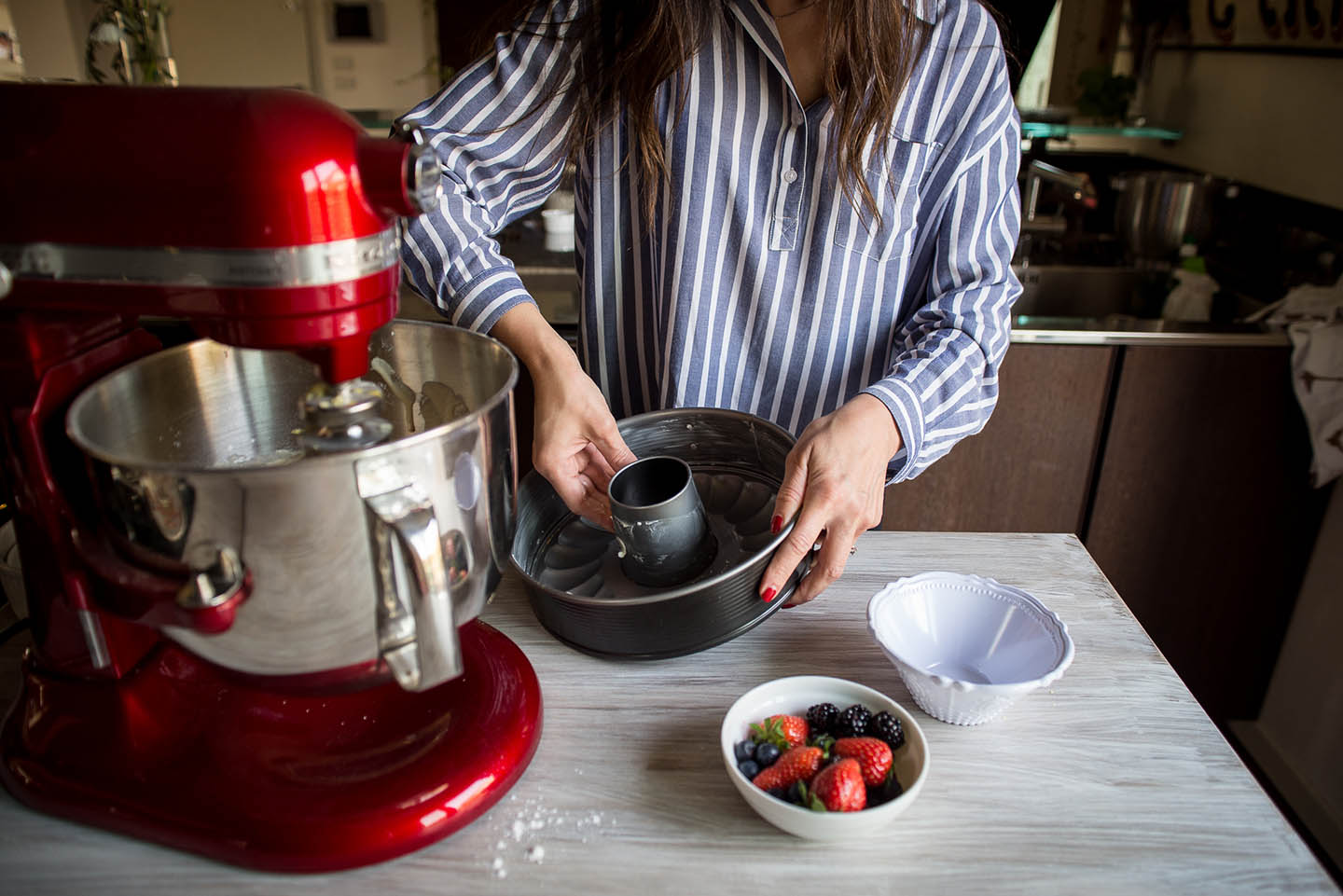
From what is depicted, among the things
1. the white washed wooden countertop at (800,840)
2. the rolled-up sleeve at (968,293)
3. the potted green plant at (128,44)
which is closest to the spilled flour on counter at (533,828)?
the white washed wooden countertop at (800,840)

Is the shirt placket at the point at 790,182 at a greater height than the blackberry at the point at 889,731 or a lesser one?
greater

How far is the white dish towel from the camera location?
1.95 meters

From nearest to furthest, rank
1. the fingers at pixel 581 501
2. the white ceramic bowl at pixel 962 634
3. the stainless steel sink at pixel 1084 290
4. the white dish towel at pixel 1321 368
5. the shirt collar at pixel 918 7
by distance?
the white ceramic bowl at pixel 962 634
the fingers at pixel 581 501
the shirt collar at pixel 918 7
the white dish towel at pixel 1321 368
the stainless steel sink at pixel 1084 290

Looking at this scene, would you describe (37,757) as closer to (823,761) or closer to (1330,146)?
(823,761)

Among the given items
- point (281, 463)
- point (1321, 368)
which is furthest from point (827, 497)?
point (1321, 368)

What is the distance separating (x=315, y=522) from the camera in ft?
2.01

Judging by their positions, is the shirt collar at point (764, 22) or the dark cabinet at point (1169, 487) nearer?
the shirt collar at point (764, 22)

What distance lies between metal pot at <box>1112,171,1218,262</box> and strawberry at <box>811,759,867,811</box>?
2207 millimetres

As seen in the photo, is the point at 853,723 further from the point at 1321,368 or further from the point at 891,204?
the point at 1321,368

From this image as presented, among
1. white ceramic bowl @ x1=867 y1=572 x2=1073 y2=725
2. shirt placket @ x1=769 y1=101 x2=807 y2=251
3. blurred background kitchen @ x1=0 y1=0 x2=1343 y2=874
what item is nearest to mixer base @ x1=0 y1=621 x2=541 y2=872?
white ceramic bowl @ x1=867 y1=572 x2=1073 y2=725

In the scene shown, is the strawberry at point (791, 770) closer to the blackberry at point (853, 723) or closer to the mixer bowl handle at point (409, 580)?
the blackberry at point (853, 723)

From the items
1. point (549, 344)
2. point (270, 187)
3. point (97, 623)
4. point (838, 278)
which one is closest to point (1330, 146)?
point (838, 278)

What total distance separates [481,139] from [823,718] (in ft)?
2.56

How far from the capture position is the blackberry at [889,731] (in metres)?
0.76
